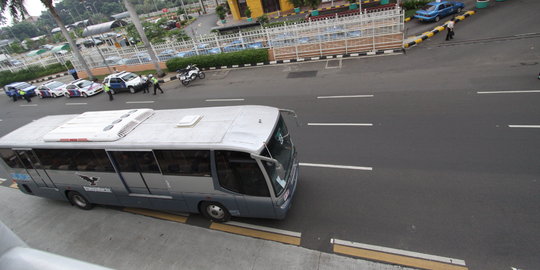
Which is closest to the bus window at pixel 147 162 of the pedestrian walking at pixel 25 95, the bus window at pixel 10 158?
the bus window at pixel 10 158

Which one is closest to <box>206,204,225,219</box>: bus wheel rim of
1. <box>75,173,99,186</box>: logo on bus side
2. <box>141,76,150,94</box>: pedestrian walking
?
<box>75,173,99,186</box>: logo on bus side

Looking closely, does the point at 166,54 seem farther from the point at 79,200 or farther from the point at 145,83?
the point at 79,200

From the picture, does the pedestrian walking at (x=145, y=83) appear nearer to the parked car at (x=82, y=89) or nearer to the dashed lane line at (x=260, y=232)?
the parked car at (x=82, y=89)

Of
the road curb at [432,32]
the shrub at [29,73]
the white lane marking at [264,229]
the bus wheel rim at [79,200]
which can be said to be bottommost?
the white lane marking at [264,229]

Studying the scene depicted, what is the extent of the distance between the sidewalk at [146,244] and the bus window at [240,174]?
124cm

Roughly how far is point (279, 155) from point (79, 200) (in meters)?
6.26

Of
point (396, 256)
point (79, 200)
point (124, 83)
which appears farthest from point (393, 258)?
point (124, 83)

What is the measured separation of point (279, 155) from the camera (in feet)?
19.4

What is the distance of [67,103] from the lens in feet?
66.2

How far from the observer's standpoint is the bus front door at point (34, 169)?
23.8 feet

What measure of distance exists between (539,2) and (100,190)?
2910 centimetres

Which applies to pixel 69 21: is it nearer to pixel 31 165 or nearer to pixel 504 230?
pixel 31 165

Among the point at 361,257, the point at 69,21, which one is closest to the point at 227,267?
the point at 361,257

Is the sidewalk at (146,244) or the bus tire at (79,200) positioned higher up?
the bus tire at (79,200)
